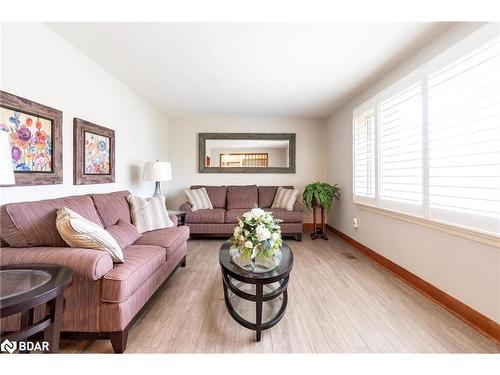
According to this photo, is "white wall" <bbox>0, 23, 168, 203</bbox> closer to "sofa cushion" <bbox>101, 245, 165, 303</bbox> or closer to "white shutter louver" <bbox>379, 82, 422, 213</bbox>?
"sofa cushion" <bbox>101, 245, 165, 303</bbox>

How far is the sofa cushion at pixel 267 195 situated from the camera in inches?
181

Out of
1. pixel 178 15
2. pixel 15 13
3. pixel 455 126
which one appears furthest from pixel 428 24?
pixel 15 13

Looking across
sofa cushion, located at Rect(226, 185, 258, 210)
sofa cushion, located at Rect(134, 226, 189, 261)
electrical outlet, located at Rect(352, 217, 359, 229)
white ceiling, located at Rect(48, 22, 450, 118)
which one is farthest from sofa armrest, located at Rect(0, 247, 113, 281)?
electrical outlet, located at Rect(352, 217, 359, 229)

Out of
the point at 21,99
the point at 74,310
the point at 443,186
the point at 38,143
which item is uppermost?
the point at 21,99

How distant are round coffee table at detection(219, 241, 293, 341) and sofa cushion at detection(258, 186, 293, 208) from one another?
2.48m

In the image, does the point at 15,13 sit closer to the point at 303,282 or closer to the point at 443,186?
the point at 303,282

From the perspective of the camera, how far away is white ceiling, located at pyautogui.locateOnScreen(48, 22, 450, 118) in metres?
1.95

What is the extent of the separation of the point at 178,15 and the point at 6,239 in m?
1.99

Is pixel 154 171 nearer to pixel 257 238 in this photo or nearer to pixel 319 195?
pixel 257 238

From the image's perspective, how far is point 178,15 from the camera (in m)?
1.61

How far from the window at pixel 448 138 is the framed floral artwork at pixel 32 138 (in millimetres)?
3409

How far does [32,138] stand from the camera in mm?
1804

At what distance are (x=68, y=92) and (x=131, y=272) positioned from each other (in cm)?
195
